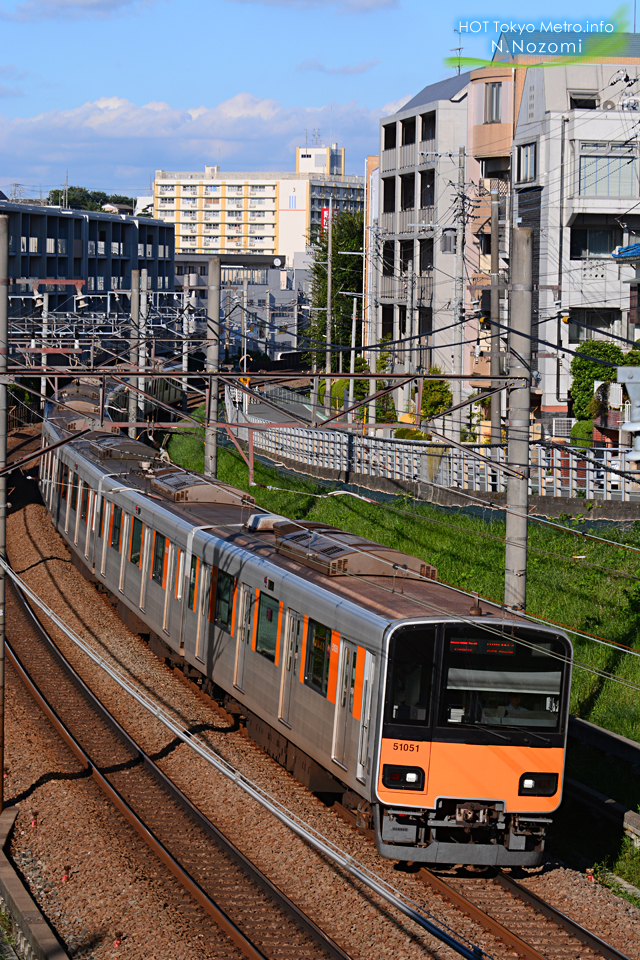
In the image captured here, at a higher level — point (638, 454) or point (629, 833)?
point (638, 454)

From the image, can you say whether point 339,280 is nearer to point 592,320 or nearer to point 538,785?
point 592,320

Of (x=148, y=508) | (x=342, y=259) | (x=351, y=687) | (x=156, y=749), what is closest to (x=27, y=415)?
(x=342, y=259)

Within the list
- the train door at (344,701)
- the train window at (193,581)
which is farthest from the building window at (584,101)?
the train door at (344,701)

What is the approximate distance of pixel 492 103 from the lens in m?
35.7

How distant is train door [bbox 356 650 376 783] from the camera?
873cm

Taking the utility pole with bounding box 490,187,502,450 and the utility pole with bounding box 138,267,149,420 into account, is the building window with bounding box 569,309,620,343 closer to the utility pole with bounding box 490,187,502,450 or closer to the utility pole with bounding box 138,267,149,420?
the utility pole with bounding box 490,187,502,450

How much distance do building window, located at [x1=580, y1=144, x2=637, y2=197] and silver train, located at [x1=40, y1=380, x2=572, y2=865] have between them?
2028 centimetres

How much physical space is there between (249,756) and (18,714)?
3.19m

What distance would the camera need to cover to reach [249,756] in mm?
11797

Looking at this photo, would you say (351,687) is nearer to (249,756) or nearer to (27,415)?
(249,756)

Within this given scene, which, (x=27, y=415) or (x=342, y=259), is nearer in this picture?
(x=27, y=415)

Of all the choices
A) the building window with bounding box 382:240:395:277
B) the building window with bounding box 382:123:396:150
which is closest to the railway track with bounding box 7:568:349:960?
the building window with bounding box 382:240:395:277

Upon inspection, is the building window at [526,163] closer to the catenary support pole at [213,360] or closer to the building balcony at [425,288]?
the building balcony at [425,288]

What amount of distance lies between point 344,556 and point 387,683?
2075 millimetres
